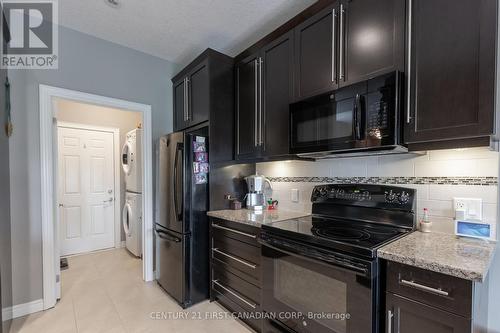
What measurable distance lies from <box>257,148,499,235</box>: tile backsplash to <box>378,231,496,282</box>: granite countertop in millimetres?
174

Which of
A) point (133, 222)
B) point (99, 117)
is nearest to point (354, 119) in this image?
point (133, 222)

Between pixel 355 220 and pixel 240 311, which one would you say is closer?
pixel 355 220

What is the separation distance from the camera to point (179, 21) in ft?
7.43

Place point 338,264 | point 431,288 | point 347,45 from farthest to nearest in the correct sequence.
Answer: point 347,45
point 338,264
point 431,288

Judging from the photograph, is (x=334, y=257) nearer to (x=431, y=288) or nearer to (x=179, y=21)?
(x=431, y=288)

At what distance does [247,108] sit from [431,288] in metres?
1.93

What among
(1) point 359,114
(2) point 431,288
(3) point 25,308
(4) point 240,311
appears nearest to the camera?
(2) point 431,288

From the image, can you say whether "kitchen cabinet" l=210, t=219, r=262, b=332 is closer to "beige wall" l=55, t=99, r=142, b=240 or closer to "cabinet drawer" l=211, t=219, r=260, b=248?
"cabinet drawer" l=211, t=219, r=260, b=248

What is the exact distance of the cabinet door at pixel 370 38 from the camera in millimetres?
1360

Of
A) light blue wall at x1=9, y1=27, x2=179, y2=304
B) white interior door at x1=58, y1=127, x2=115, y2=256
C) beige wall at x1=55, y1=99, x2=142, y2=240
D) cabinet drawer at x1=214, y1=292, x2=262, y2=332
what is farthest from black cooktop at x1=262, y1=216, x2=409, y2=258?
white interior door at x1=58, y1=127, x2=115, y2=256

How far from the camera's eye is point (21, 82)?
2.17 m

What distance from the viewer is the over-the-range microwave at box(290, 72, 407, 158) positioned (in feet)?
4.40

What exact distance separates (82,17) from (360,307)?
315 centimetres

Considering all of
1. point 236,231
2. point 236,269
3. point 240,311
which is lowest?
point 240,311
